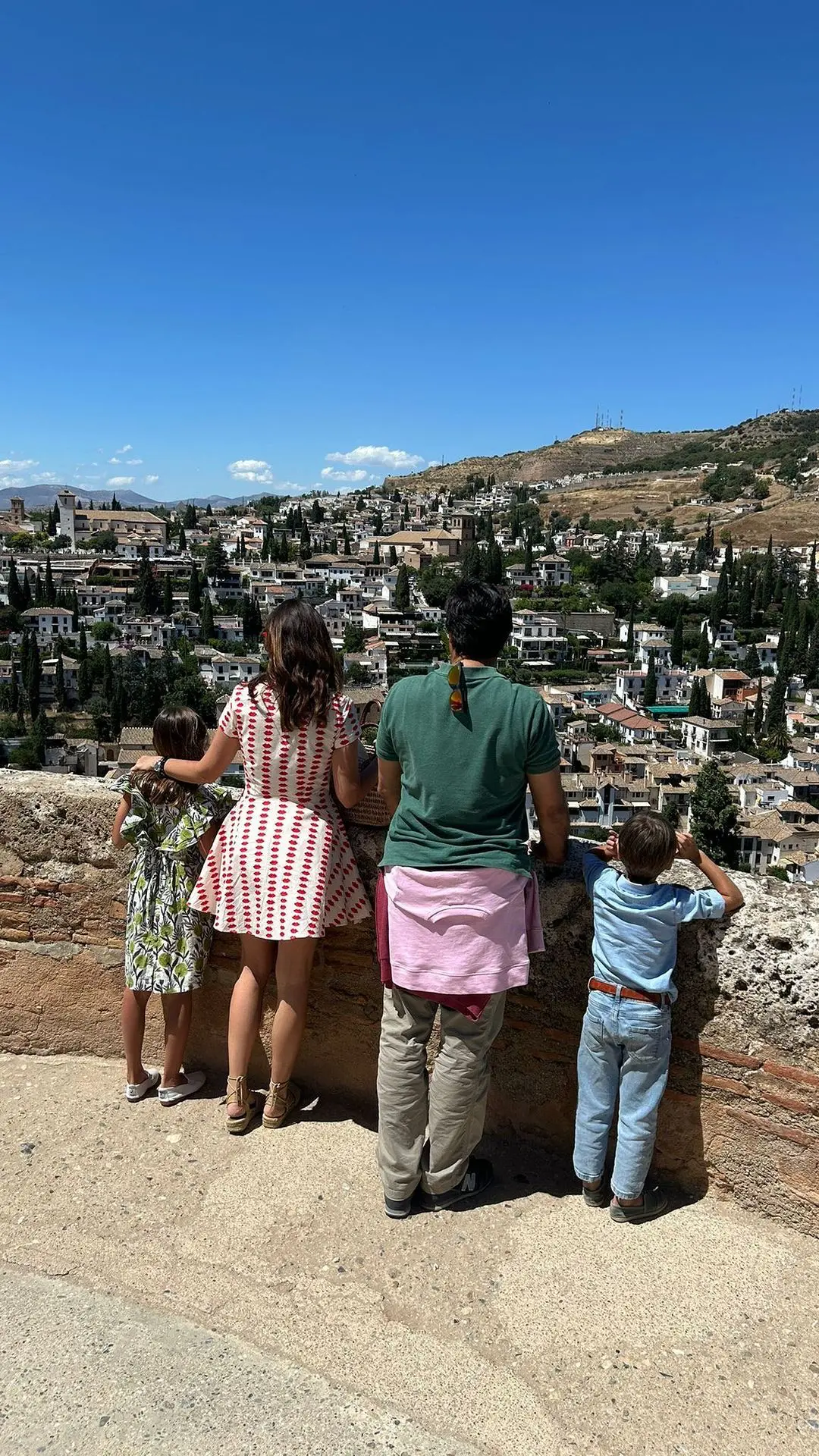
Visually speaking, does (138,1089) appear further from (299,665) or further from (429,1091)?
(299,665)

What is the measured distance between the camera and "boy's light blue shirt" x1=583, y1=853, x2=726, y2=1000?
1.93 m

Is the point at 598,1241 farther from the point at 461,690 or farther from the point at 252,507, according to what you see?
the point at 252,507

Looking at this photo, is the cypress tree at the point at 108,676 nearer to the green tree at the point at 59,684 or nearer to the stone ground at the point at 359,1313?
the green tree at the point at 59,684

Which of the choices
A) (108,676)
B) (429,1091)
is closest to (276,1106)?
(429,1091)

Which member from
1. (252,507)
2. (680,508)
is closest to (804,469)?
(680,508)

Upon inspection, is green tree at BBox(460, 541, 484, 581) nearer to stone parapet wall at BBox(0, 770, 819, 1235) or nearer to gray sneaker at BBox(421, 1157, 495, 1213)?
stone parapet wall at BBox(0, 770, 819, 1235)

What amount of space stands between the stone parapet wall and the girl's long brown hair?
0.31 m

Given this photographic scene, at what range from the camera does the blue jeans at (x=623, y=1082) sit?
6.40 feet

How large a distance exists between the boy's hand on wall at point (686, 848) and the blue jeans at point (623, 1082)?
1.04 feet

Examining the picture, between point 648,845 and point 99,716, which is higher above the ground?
point 648,845

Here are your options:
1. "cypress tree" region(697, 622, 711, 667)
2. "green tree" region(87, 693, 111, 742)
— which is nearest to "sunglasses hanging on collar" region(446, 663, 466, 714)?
"green tree" region(87, 693, 111, 742)

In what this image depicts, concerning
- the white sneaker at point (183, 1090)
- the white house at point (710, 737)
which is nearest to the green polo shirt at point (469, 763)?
the white sneaker at point (183, 1090)

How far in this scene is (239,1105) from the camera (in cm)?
230

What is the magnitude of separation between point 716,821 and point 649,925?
33097 millimetres
